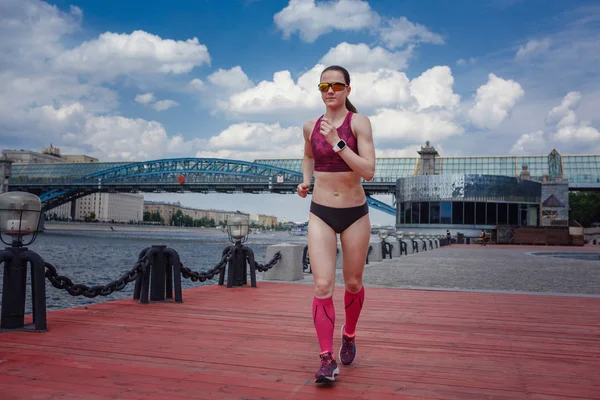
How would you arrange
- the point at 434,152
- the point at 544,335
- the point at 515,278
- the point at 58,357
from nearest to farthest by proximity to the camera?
1. the point at 58,357
2. the point at 544,335
3. the point at 515,278
4. the point at 434,152

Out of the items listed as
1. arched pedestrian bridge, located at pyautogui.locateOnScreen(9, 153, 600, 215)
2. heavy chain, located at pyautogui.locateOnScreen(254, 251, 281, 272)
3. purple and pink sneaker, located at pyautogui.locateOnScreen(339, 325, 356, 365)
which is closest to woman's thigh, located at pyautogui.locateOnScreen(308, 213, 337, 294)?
purple and pink sneaker, located at pyautogui.locateOnScreen(339, 325, 356, 365)

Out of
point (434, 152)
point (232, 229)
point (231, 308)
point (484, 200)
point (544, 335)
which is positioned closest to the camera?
point (544, 335)

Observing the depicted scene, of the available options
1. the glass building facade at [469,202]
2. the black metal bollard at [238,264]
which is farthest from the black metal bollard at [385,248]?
the glass building facade at [469,202]

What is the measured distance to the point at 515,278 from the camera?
12594 mm

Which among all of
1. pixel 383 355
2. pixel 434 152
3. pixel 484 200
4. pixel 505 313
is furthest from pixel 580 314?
pixel 434 152

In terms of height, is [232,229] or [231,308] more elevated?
[232,229]

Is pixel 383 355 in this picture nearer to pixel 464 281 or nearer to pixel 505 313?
pixel 505 313

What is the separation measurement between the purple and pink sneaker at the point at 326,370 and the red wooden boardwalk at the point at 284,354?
3.1 inches

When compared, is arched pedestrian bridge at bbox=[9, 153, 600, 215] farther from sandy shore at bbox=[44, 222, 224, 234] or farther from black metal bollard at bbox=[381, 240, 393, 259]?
black metal bollard at bbox=[381, 240, 393, 259]

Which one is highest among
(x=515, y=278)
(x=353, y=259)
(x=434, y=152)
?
(x=434, y=152)

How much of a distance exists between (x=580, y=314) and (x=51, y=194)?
8247cm

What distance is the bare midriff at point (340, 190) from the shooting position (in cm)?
382

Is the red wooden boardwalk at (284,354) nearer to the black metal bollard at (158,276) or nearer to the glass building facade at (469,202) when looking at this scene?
the black metal bollard at (158,276)

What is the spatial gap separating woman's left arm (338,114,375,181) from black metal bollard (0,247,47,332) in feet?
10.3
